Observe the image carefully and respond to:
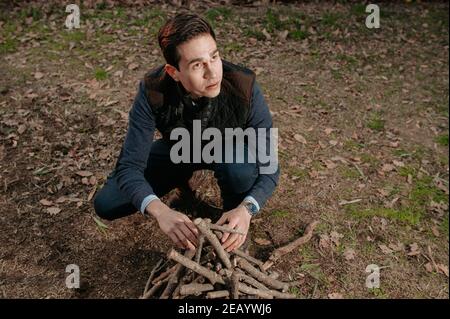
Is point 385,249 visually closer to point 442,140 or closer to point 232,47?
point 442,140

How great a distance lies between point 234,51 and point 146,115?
13.8ft

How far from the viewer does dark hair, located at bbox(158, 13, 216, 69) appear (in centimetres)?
266

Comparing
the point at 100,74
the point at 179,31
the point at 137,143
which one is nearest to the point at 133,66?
the point at 100,74

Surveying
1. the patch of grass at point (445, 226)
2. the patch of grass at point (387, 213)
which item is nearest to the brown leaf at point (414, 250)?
the patch of grass at point (387, 213)

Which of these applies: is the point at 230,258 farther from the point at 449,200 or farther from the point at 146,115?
the point at 449,200

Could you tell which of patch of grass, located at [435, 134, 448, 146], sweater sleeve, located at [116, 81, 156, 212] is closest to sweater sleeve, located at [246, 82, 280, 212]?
sweater sleeve, located at [116, 81, 156, 212]

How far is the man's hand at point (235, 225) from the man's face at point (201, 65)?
2.73 feet

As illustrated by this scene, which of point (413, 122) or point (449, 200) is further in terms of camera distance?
point (413, 122)

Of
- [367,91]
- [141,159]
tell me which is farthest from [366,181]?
[141,159]

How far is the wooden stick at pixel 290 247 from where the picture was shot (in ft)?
11.2

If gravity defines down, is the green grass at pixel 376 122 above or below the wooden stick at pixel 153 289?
below

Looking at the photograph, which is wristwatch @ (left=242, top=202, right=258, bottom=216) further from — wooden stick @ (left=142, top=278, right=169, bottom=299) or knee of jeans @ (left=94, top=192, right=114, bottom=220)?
knee of jeans @ (left=94, top=192, right=114, bottom=220)

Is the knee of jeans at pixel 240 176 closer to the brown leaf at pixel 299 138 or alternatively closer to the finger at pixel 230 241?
the finger at pixel 230 241

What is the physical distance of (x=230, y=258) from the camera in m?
2.83
